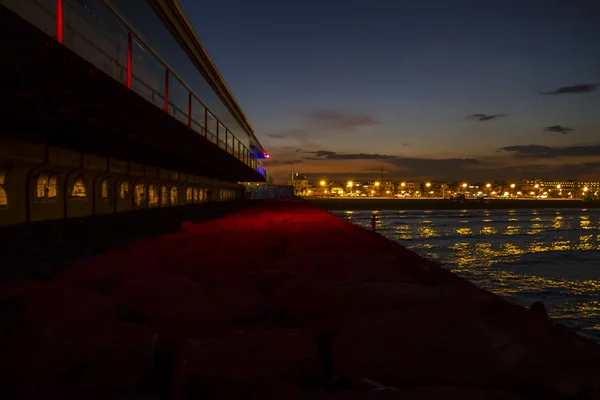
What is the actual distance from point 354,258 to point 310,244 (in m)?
1.80

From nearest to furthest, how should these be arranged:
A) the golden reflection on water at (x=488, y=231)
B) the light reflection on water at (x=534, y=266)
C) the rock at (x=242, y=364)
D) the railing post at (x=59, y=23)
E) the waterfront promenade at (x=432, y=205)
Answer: the rock at (x=242, y=364) < the railing post at (x=59, y=23) < the light reflection on water at (x=534, y=266) < the golden reflection on water at (x=488, y=231) < the waterfront promenade at (x=432, y=205)

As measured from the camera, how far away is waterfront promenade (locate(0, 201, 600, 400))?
6.92ft

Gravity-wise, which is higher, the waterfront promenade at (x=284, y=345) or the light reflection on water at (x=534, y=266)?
the waterfront promenade at (x=284, y=345)

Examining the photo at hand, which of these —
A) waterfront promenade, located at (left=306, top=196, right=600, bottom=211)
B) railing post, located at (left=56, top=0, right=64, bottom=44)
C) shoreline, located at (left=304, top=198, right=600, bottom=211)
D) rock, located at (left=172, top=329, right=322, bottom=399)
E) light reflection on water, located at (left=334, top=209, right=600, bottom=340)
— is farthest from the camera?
waterfront promenade, located at (left=306, top=196, right=600, bottom=211)

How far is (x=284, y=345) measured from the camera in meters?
2.37

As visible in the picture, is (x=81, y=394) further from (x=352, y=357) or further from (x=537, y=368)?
(x=537, y=368)

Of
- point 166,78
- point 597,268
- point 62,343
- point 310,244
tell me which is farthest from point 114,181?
point 597,268

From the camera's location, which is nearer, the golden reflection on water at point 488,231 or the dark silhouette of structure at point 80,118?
the dark silhouette of structure at point 80,118

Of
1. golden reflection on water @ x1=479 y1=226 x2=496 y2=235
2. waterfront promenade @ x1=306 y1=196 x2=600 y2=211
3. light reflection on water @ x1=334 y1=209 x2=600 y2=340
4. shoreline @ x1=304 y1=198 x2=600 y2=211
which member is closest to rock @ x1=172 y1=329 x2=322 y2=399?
light reflection on water @ x1=334 y1=209 x2=600 y2=340

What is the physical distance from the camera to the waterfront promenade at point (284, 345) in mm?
2109

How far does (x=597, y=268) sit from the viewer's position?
15992 millimetres

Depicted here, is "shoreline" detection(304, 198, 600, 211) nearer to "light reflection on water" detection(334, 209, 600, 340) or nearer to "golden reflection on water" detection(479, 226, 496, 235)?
"golden reflection on water" detection(479, 226, 496, 235)

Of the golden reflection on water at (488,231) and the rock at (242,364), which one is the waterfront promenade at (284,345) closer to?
the rock at (242,364)

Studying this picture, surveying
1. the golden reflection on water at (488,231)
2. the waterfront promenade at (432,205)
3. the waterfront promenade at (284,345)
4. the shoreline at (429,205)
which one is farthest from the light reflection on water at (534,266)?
the waterfront promenade at (432,205)
